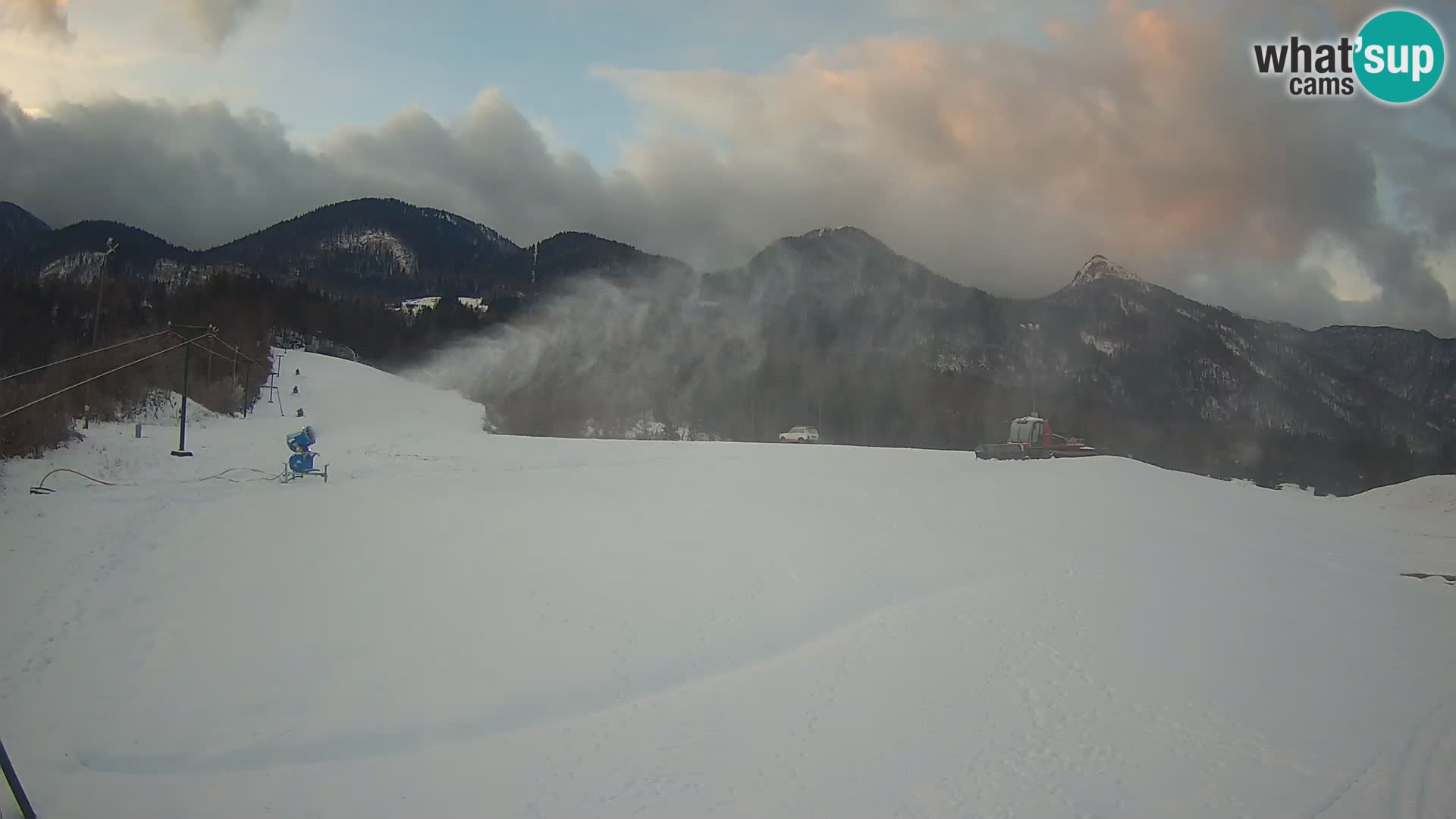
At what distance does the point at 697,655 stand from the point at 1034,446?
1836 centimetres

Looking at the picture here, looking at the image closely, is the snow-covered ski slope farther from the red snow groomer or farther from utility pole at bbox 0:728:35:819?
the red snow groomer

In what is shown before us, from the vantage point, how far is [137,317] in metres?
58.8

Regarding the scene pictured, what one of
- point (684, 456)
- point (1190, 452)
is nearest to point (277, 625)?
point (684, 456)

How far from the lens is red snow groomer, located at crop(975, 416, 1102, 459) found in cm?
2444

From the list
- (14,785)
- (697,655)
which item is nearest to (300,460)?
(697,655)

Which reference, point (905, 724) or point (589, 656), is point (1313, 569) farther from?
point (589, 656)

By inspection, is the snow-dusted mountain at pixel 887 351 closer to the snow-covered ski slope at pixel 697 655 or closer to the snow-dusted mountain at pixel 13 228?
the snow-dusted mountain at pixel 13 228

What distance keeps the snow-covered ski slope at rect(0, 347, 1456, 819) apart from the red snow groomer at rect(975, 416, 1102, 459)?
23.1 feet

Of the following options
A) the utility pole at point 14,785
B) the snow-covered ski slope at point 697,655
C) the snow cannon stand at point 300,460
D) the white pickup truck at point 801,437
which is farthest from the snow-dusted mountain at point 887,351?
the utility pole at point 14,785

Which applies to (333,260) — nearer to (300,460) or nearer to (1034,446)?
(300,460)

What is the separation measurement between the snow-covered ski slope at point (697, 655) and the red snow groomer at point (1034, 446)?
703cm

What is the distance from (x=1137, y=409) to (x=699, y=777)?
4247 inches

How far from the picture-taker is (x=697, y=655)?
32.8ft

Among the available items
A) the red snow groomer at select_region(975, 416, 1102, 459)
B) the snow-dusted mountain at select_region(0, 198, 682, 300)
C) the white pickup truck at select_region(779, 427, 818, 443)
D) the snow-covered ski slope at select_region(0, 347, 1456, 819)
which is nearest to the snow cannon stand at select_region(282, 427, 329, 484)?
the snow-covered ski slope at select_region(0, 347, 1456, 819)
